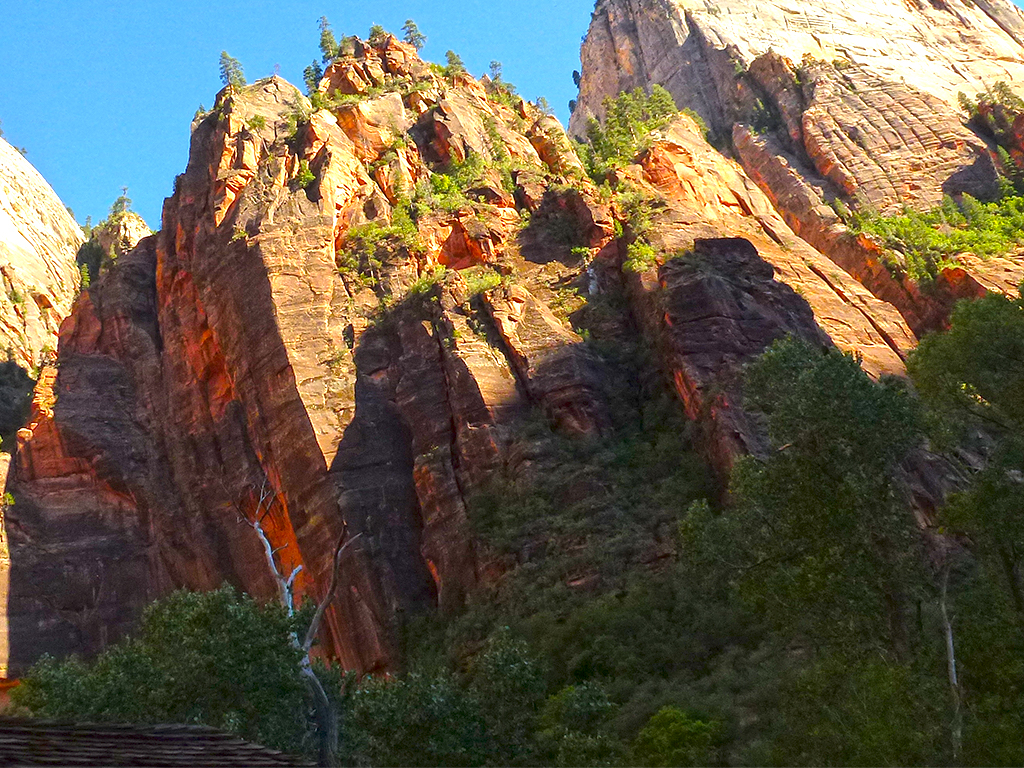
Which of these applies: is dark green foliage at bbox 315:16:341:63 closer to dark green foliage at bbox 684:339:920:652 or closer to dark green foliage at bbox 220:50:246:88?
dark green foliage at bbox 220:50:246:88

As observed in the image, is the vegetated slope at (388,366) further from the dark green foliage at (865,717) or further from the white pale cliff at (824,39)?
the white pale cliff at (824,39)

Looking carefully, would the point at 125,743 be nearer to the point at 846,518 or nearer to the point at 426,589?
the point at 846,518

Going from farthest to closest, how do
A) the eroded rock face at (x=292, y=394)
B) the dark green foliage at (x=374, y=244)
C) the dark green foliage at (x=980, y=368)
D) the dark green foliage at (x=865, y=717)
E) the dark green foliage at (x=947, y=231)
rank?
1. the dark green foliage at (x=947, y=231)
2. the dark green foliage at (x=374, y=244)
3. the eroded rock face at (x=292, y=394)
4. the dark green foliage at (x=980, y=368)
5. the dark green foliage at (x=865, y=717)

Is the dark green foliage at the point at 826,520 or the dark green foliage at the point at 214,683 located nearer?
the dark green foliage at the point at 826,520

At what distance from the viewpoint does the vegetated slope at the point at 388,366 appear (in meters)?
43.6

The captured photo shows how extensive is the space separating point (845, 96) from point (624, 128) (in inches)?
770

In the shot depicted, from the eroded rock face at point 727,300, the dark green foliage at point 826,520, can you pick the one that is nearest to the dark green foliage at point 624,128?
the eroded rock face at point 727,300

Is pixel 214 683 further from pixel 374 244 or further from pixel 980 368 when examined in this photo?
pixel 374 244

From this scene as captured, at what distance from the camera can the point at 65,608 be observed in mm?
50750

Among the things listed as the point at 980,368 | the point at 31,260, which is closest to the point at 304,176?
the point at 31,260

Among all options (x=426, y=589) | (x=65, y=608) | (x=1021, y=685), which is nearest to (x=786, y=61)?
(x=426, y=589)

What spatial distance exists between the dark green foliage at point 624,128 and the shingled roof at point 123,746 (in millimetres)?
56629

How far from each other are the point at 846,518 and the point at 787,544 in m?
1.82

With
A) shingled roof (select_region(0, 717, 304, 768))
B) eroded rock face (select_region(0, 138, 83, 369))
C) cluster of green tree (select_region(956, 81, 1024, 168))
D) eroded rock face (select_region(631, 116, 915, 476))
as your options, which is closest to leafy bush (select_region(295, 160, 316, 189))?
eroded rock face (select_region(631, 116, 915, 476))
